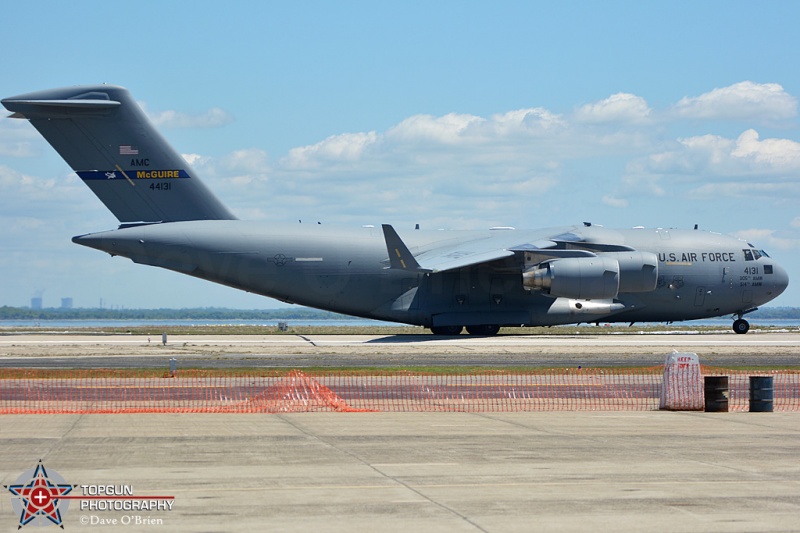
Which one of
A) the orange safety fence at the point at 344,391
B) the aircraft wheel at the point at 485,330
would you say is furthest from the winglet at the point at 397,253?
the orange safety fence at the point at 344,391

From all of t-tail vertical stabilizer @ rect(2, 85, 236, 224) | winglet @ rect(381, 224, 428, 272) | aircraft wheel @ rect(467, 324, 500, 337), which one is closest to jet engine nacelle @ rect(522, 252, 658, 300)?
aircraft wheel @ rect(467, 324, 500, 337)

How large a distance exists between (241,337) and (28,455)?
1245 inches

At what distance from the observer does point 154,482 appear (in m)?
11.3

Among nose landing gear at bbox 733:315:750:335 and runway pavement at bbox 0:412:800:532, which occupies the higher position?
nose landing gear at bbox 733:315:750:335

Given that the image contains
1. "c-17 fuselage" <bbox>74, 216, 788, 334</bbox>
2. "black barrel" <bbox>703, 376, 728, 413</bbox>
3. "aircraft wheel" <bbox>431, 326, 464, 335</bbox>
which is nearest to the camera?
"black barrel" <bbox>703, 376, 728, 413</bbox>

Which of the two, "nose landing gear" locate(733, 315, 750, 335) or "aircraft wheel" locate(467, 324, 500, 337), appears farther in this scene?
"nose landing gear" locate(733, 315, 750, 335)

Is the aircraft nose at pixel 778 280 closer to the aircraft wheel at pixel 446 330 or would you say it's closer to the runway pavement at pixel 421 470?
the aircraft wheel at pixel 446 330

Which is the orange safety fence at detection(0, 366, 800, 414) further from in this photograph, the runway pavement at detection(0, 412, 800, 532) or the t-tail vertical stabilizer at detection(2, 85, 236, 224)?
the t-tail vertical stabilizer at detection(2, 85, 236, 224)

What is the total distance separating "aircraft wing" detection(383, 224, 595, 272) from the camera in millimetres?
40188

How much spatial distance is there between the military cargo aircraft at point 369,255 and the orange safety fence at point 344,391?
1345cm

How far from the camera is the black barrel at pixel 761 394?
19.9 m

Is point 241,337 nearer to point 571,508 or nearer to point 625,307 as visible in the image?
point 625,307

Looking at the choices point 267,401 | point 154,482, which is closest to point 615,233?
point 267,401

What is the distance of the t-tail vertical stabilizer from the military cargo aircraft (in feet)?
0.15
